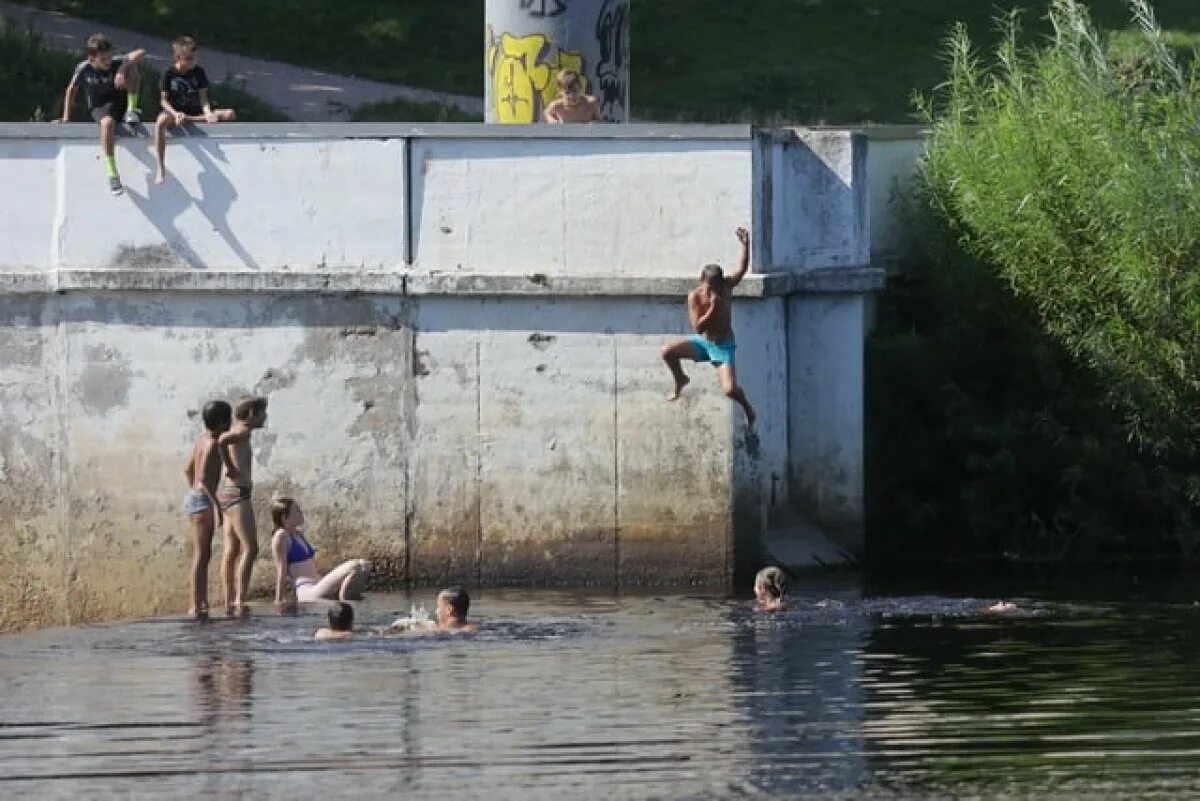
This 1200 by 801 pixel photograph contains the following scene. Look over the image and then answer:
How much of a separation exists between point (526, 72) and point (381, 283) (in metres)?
4.19

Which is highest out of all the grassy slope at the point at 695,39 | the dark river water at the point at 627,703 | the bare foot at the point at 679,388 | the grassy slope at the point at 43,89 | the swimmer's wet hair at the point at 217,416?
the grassy slope at the point at 695,39

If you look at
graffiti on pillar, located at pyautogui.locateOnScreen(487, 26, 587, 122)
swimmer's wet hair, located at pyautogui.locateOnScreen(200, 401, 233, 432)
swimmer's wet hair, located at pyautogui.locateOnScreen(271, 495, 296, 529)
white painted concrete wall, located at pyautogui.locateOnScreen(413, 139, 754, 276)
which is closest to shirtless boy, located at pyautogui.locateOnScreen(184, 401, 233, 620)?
swimmer's wet hair, located at pyautogui.locateOnScreen(200, 401, 233, 432)

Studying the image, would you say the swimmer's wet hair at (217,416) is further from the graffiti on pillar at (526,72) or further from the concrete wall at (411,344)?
the graffiti on pillar at (526,72)

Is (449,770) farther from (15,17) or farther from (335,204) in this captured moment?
(15,17)

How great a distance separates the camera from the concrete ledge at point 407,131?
2102cm

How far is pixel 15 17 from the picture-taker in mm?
35562

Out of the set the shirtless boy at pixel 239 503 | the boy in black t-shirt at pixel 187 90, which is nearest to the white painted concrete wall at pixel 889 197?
the boy in black t-shirt at pixel 187 90

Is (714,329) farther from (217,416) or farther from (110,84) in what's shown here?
(110,84)

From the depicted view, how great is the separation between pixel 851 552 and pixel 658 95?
521 inches

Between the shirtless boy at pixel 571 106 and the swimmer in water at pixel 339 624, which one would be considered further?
the shirtless boy at pixel 571 106

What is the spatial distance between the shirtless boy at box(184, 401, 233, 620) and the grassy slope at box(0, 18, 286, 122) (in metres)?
10.7

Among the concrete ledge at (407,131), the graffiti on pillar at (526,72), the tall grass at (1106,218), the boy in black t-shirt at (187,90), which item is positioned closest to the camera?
the concrete ledge at (407,131)

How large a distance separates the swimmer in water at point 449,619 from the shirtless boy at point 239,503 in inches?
74.6

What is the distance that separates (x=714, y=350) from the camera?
20.7 meters
